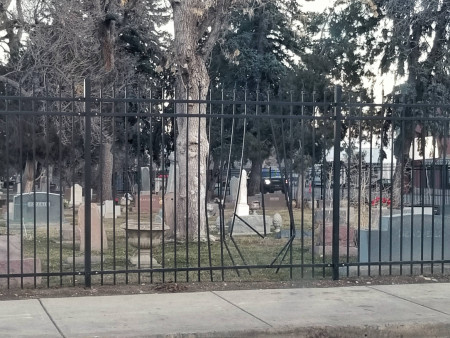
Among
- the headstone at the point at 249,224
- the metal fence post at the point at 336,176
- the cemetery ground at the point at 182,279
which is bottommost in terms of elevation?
the headstone at the point at 249,224

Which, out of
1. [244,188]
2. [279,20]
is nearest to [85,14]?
[244,188]

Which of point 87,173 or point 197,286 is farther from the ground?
point 87,173

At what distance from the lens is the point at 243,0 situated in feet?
53.4

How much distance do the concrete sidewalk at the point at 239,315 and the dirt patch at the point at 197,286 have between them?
307 millimetres

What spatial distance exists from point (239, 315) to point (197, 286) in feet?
6.03

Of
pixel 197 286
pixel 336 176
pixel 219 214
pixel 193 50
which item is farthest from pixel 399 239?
pixel 193 50

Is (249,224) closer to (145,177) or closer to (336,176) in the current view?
(336,176)

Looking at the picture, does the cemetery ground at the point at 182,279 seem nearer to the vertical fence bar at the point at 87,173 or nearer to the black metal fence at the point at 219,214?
the black metal fence at the point at 219,214

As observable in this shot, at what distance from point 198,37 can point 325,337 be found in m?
10.0

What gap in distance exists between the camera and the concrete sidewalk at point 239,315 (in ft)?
24.5

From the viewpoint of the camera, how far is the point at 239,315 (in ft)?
26.8

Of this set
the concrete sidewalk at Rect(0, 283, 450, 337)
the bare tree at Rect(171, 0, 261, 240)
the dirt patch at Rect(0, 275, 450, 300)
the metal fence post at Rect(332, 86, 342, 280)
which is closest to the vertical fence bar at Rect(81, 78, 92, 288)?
the dirt patch at Rect(0, 275, 450, 300)

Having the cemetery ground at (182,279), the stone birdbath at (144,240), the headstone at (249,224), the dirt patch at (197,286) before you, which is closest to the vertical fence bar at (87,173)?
the cemetery ground at (182,279)

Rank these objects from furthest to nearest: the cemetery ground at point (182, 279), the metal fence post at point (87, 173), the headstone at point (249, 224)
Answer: the headstone at point (249, 224) < the cemetery ground at point (182, 279) < the metal fence post at point (87, 173)
